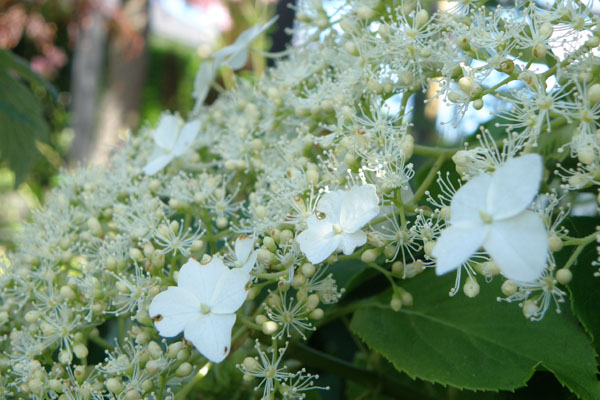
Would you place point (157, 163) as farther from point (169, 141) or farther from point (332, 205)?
point (332, 205)

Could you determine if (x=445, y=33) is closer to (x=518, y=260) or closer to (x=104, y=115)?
(x=518, y=260)

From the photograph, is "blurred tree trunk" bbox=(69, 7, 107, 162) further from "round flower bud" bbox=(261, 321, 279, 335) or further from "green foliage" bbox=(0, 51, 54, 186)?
"round flower bud" bbox=(261, 321, 279, 335)

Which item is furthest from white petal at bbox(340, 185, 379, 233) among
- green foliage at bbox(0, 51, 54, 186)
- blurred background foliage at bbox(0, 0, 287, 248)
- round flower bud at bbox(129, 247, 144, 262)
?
blurred background foliage at bbox(0, 0, 287, 248)

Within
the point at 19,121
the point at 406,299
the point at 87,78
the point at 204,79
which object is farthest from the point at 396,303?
the point at 87,78

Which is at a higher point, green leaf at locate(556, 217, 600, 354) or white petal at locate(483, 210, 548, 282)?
white petal at locate(483, 210, 548, 282)

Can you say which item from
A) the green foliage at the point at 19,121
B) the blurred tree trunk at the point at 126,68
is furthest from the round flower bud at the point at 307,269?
the blurred tree trunk at the point at 126,68

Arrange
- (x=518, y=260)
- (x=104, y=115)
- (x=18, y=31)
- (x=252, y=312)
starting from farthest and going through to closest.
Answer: (x=18, y=31) → (x=104, y=115) → (x=252, y=312) → (x=518, y=260)

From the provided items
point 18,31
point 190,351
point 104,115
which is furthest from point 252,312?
point 18,31
